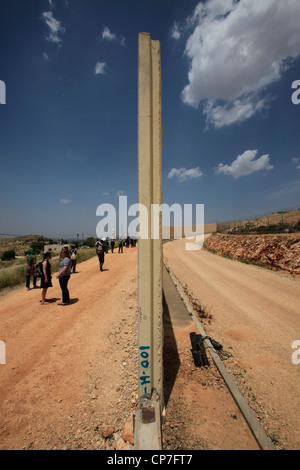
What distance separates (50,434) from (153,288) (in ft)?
7.71

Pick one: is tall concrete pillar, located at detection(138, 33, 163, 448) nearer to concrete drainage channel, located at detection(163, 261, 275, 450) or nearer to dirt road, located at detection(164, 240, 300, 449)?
concrete drainage channel, located at detection(163, 261, 275, 450)

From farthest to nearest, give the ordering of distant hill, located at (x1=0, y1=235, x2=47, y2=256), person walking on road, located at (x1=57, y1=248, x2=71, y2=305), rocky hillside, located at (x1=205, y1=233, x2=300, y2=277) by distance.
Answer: distant hill, located at (x1=0, y1=235, x2=47, y2=256), rocky hillside, located at (x1=205, y1=233, x2=300, y2=277), person walking on road, located at (x1=57, y1=248, x2=71, y2=305)

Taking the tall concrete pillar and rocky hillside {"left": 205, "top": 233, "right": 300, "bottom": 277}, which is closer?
the tall concrete pillar

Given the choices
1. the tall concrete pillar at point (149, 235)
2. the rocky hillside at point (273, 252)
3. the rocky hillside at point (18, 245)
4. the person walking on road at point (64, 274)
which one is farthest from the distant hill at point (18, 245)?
the tall concrete pillar at point (149, 235)

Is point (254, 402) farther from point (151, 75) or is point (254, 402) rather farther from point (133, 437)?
point (151, 75)

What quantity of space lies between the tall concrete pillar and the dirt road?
1730mm

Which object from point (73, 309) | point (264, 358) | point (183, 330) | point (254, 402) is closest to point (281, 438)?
point (254, 402)

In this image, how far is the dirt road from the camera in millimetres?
2882

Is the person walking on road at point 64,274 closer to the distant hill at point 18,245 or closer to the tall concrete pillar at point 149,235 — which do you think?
the tall concrete pillar at point 149,235

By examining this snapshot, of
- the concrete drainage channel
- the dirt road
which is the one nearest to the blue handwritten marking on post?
the concrete drainage channel

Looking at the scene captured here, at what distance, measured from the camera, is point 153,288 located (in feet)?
8.99

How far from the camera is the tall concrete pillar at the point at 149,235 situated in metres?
2.65

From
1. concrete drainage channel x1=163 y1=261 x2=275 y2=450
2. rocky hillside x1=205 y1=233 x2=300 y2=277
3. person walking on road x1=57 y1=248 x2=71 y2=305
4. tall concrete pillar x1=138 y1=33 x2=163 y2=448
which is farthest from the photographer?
rocky hillside x1=205 y1=233 x2=300 y2=277

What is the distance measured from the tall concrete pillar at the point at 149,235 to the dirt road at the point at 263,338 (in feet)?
5.67
